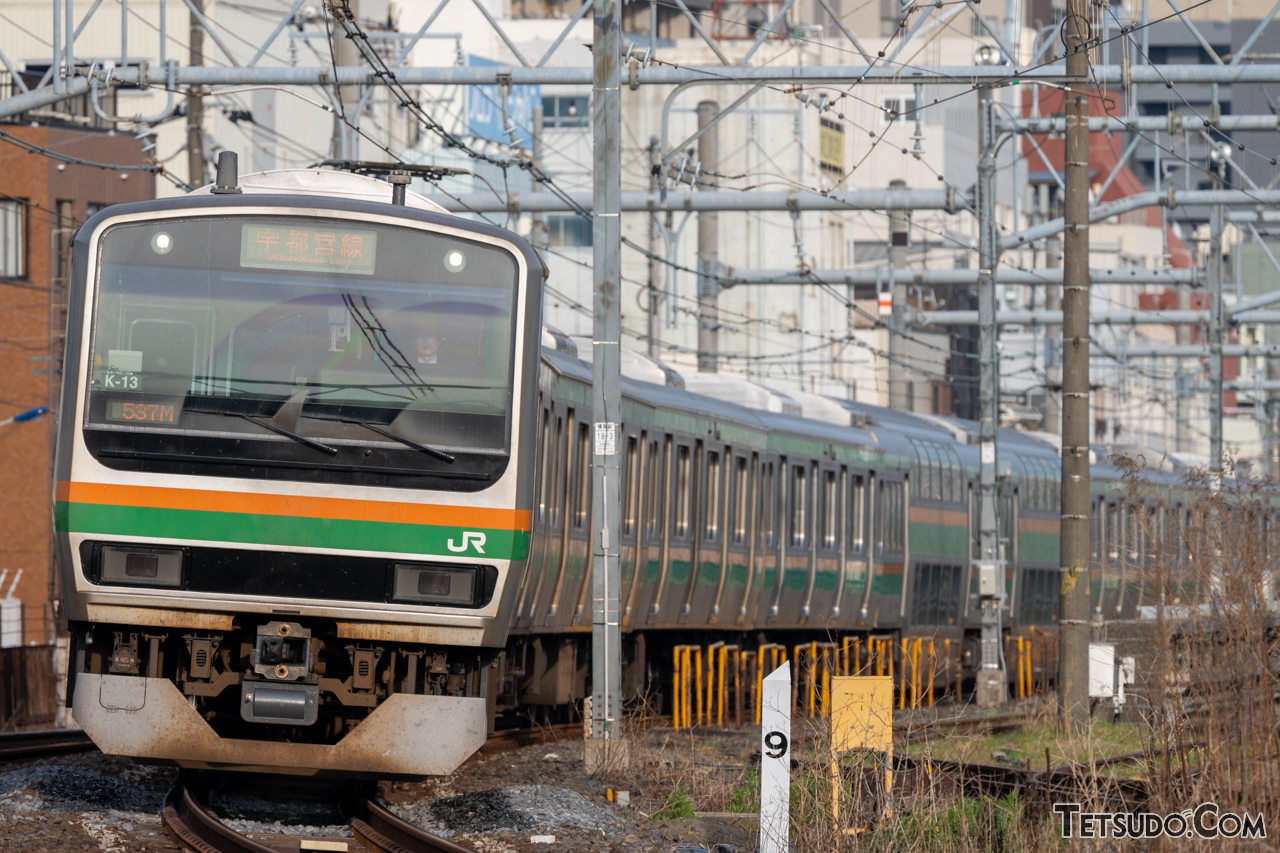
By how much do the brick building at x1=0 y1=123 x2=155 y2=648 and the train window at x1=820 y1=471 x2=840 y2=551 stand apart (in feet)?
65.9

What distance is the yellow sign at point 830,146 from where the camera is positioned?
70.7 meters

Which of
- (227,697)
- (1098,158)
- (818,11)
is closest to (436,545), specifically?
(227,697)

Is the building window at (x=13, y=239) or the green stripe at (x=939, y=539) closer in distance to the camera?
the green stripe at (x=939, y=539)

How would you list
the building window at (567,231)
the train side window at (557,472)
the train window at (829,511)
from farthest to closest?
the building window at (567,231)
the train window at (829,511)
the train side window at (557,472)

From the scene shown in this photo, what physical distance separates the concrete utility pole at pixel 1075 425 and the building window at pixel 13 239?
87.3ft

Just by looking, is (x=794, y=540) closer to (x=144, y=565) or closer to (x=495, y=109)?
(x=144, y=565)

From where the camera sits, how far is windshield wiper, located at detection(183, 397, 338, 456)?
10000 millimetres

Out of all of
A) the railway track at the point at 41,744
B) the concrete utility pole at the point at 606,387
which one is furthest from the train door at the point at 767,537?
the railway track at the point at 41,744

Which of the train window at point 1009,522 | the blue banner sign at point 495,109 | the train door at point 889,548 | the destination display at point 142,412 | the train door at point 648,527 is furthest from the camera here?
the blue banner sign at point 495,109

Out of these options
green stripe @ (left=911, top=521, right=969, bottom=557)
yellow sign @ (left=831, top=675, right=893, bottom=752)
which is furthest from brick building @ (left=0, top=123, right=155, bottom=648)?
yellow sign @ (left=831, top=675, right=893, bottom=752)

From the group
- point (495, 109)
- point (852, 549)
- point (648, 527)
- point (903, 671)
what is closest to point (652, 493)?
point (648, 527)

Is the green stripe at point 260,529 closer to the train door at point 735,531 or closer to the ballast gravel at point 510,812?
the ballast gravel at point 510,812

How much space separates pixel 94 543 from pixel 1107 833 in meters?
5.01

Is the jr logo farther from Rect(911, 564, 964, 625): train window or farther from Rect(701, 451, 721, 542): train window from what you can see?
Rect(911, 564, 964, 625): train window
